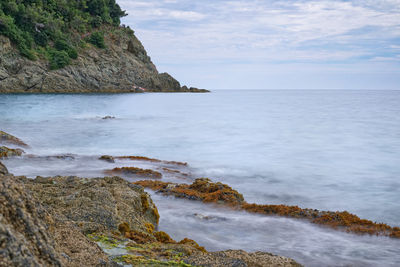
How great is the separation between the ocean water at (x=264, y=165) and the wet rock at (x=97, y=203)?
1.01 m

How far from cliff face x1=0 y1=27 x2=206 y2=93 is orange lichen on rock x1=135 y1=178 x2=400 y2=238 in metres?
51.7

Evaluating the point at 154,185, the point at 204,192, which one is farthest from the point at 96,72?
the point at 204,192

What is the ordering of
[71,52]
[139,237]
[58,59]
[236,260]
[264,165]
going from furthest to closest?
[71,52], [58,59], [264,165], [139,237], [236,260]

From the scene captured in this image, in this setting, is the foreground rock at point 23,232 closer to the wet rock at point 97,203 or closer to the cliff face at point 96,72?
the wet rock at point 97,203

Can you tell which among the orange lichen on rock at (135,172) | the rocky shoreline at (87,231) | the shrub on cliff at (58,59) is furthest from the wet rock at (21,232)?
the shrub on cliff at (58,59)

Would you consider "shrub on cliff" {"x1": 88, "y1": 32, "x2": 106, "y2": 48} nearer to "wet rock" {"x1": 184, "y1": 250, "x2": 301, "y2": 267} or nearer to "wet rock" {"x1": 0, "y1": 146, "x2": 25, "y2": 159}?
"wet rock" {"x1": 0, "y1": 146, "x2": 25, "y2": 159}

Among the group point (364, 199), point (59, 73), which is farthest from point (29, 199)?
point (59, 73)

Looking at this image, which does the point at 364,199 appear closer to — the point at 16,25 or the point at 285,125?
the point at 285,125

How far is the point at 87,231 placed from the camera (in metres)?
3.94

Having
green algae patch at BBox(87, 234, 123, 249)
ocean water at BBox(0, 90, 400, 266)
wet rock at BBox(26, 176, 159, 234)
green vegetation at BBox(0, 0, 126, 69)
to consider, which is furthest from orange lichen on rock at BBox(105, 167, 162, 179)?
green vegetation at BBox(0, 0, 126, 69)

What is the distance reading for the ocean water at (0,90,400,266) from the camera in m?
6.18

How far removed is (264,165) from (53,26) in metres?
62.1

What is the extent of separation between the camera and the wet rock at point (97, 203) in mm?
4371

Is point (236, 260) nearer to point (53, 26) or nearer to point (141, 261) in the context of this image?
point (141, 261)
